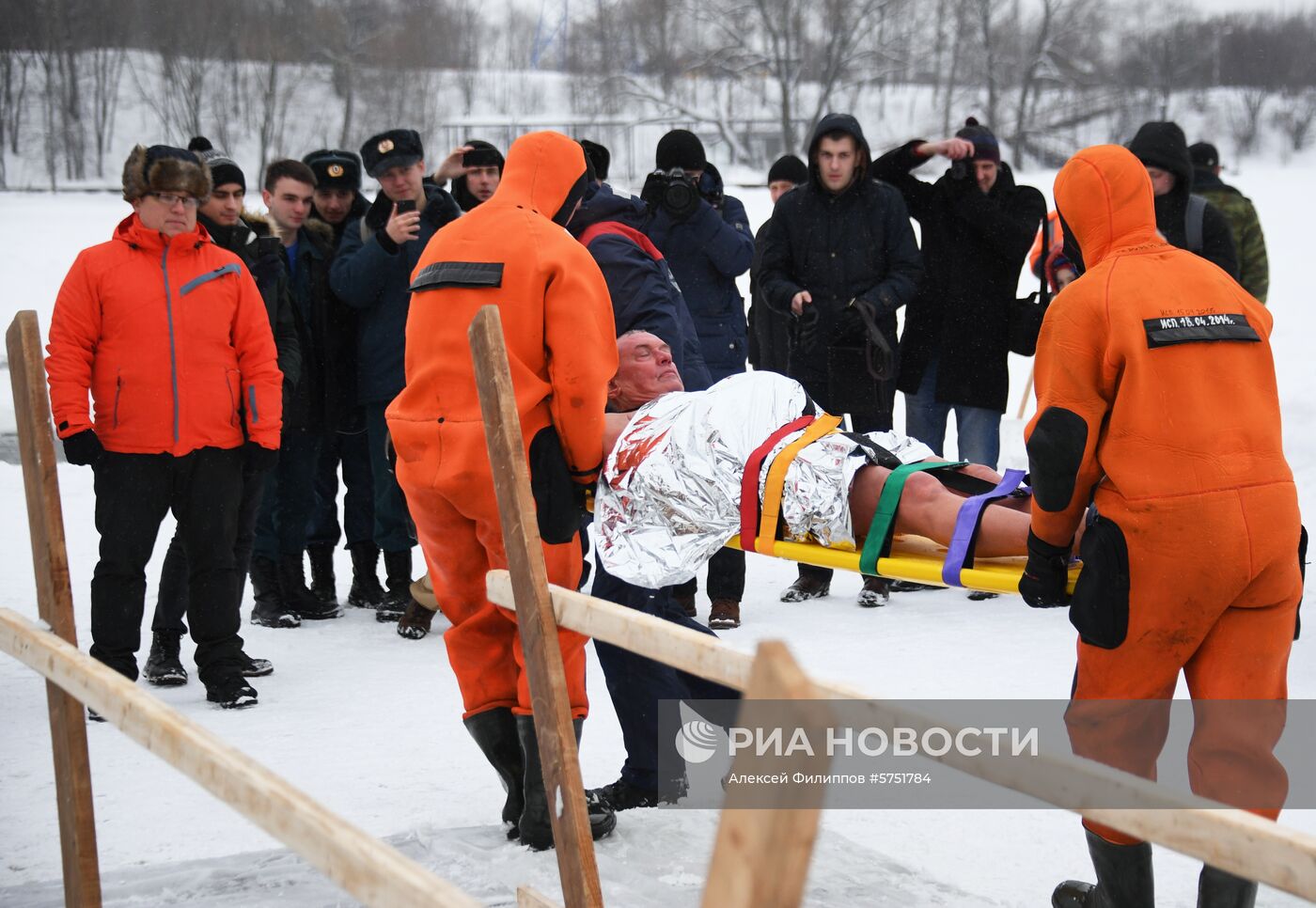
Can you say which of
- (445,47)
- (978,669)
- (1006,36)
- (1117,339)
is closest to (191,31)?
(445,47)

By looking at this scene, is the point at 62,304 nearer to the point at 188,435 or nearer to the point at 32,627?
the point at 188,435

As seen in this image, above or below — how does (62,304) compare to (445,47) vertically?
below

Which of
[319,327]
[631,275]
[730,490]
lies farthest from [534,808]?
[319,327]

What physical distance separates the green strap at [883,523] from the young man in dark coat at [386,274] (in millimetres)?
2505

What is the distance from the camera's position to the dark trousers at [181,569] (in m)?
4.52

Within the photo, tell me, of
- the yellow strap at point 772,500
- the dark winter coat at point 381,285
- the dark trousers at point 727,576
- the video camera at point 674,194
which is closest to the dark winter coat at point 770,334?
the video camera at point 674,194

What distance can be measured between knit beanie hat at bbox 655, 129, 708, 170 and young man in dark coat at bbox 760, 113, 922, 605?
0.41 m

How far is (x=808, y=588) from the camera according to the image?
5625mm

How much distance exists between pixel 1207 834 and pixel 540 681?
48.3 inches

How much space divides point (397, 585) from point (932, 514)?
9.72ft

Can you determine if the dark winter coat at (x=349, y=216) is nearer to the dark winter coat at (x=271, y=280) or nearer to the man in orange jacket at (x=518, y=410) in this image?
the dark winter coat at (x=271, y=280)

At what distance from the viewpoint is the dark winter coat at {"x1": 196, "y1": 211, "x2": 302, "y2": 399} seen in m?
4.80

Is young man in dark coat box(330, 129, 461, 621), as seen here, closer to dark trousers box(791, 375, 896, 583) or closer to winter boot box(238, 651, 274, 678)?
winter boot box(238, 651, 274, 678)

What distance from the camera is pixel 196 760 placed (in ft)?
6.37
